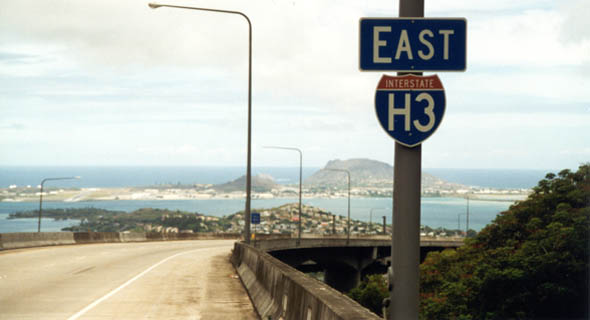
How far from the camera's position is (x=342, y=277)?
95.4 meters

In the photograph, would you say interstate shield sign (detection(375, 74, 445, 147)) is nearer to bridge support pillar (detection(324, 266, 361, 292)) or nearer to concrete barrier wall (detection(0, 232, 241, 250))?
concrete barrier wall (detection(0, 232, 241, 250))

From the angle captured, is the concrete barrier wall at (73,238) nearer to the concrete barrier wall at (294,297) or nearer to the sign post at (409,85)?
the concrete barrier wall at (294,297)

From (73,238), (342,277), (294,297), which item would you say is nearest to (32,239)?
(73,238)

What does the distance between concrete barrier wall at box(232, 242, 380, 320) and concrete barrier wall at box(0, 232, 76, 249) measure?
870 inches

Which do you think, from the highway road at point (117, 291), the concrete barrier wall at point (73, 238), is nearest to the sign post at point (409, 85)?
the highway road at point (117, 291)

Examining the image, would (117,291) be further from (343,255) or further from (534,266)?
(343,255)

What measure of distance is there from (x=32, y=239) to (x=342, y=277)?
206 ft

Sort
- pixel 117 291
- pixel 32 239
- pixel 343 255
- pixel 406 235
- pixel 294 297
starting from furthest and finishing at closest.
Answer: pixel 343 255, pixel 32 239, pixel 117 291, pixel 294 297, pixel 406 235

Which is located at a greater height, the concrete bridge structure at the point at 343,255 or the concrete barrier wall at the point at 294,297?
the concrete barrier wall at the point at 294,297

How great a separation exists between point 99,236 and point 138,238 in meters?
6.76

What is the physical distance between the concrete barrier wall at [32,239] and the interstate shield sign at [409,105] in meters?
32.8

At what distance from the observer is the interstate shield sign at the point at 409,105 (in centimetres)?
582

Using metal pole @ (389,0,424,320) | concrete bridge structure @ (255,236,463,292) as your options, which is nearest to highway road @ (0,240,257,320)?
metal pole @ (389,0,424,320)

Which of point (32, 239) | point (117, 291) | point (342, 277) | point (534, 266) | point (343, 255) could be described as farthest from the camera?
point (342, 277)
